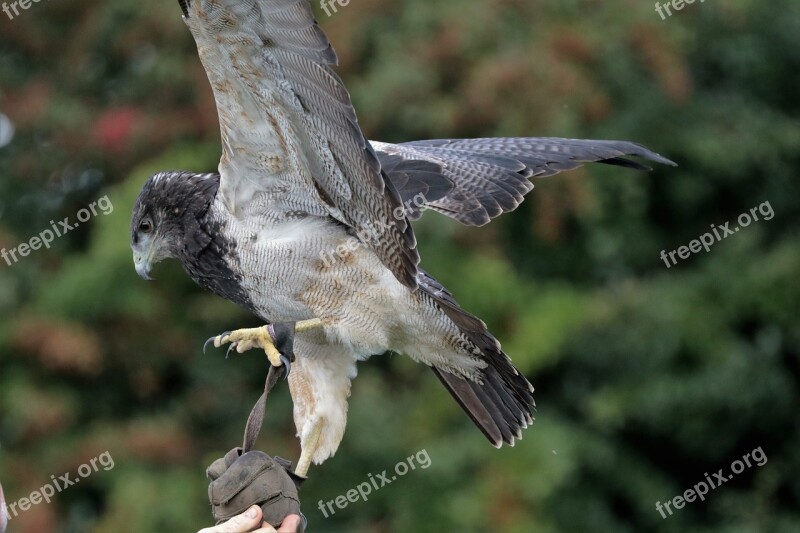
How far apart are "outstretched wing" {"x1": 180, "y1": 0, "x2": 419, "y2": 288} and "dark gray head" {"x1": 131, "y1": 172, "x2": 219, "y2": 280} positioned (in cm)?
19

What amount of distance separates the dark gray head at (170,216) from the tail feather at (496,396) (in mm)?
872

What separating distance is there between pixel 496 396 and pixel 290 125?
1.40m

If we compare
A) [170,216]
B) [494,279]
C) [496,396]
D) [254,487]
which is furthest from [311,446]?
[494,279]

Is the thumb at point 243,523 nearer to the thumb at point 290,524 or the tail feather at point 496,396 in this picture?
the thumb at point 290,524

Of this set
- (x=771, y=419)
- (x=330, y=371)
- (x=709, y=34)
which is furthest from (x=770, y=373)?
(x=330, y=371)

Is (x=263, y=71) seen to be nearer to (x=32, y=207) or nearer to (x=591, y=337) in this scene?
(x=591, y=337)

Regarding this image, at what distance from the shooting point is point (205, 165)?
29.8 feet

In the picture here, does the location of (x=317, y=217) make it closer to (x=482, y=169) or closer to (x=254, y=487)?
(x=482, y=169)

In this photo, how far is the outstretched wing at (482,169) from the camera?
5438 millimetres

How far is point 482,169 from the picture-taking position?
5781mm

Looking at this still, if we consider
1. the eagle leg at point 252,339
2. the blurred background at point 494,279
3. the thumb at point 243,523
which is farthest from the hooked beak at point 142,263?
the blurred background at point 494,279

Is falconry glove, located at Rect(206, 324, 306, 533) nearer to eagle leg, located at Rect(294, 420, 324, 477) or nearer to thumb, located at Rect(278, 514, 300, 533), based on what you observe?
thumb, located at Rect(278, 514, 300, 533)

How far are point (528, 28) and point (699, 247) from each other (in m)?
1.95

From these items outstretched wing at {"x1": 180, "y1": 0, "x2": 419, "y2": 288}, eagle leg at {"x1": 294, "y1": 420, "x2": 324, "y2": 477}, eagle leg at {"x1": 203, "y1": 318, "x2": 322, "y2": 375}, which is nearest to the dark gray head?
outstretched wing at {"x1": 180, "y1": 0, "x2": 419, "y2": 288}
